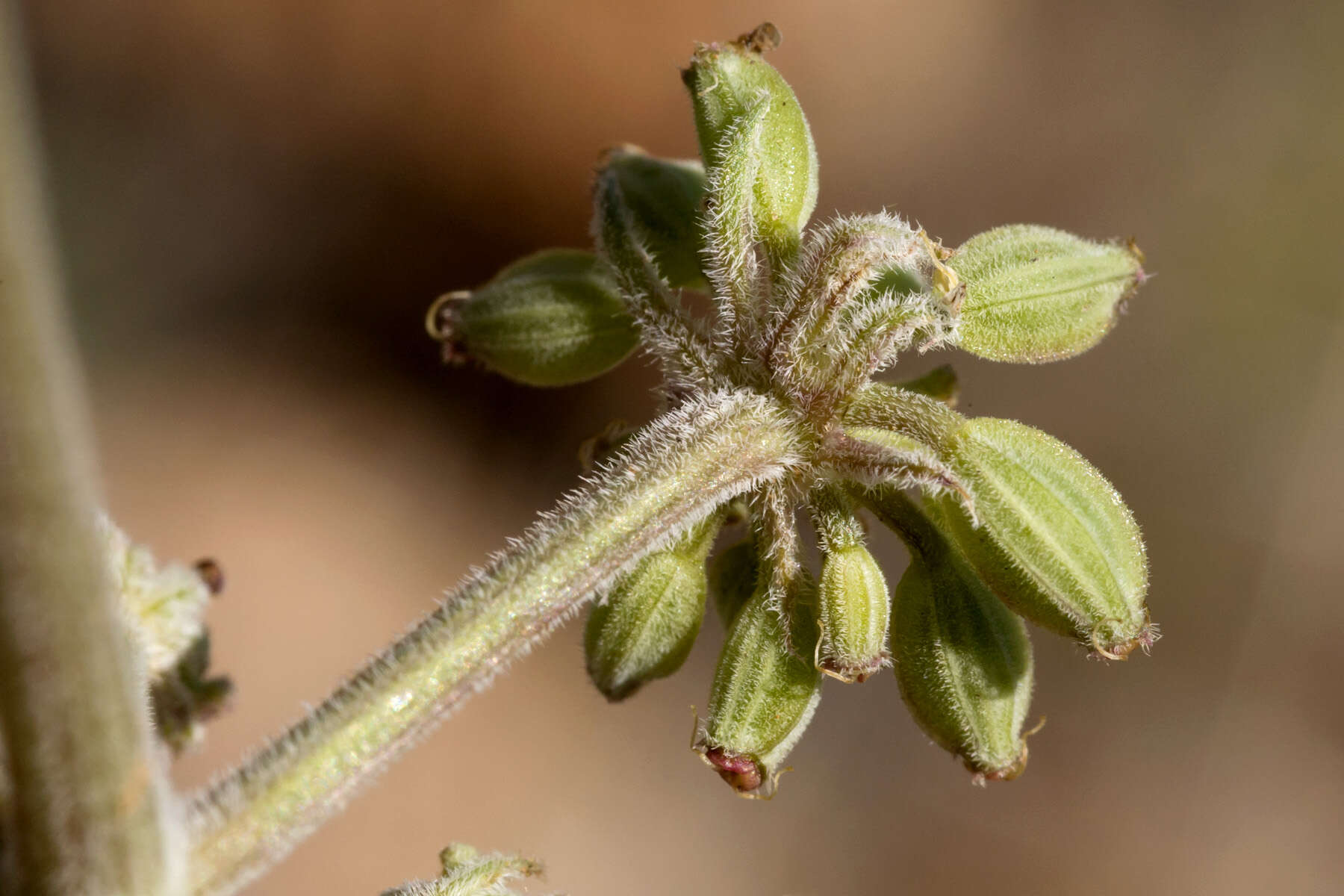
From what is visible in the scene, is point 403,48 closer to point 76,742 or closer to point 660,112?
point 660,112

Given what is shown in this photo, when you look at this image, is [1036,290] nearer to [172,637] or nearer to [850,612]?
[850,612]

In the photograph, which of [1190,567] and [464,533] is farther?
[464,533]

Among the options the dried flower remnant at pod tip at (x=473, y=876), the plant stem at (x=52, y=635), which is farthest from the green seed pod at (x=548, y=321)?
the plant stem at (x=52, y=635)

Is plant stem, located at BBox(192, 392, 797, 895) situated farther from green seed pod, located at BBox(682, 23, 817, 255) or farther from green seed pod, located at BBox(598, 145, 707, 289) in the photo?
green seed pod, located at BBox(598, 145, 707, 289)

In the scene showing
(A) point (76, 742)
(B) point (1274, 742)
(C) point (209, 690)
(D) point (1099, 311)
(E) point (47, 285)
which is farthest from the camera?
(B) point (1274, 742)

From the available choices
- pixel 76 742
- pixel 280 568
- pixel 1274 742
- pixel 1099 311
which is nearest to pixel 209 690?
pixel 76 742

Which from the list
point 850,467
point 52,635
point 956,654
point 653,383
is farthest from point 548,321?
point 653,383

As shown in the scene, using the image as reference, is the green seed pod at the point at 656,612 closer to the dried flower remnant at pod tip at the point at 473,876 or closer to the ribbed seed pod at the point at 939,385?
the dried flower remnant at pod tip at the point at 473,876
